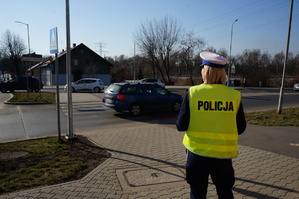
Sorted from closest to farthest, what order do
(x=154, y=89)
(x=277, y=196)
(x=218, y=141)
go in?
(x=218, y=141) → (x=277, y=196) → (x=154, y=89)

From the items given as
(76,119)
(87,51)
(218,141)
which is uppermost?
(87,51)

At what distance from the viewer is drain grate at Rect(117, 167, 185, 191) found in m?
3.58

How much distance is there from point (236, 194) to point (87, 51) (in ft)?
163

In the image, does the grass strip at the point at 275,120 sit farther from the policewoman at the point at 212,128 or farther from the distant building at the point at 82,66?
the distant building at the point at 82,66

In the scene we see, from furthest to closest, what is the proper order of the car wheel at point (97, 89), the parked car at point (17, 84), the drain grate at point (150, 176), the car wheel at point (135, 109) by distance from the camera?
1. the car wheel at point (97, 89)
2. the parked car at point (17, 84)
3. the car wheel at point (135, 109)
4. the drain grate at point (150, 176)

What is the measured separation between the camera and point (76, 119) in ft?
32.4

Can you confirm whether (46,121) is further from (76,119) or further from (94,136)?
(94,136)

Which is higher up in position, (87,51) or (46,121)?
(87,51)

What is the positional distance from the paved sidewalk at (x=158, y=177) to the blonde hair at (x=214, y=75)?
1846mm

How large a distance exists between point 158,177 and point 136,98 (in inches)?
275

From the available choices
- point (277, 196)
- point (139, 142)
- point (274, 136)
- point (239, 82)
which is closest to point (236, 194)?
point (277, 196)

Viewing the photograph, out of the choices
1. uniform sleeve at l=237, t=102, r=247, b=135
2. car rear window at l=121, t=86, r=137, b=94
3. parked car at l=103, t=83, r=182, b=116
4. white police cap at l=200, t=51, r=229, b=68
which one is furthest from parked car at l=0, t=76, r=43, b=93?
uniform sleeve at l=237, t=102, r=247, b=135

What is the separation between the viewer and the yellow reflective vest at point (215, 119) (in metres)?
2.05

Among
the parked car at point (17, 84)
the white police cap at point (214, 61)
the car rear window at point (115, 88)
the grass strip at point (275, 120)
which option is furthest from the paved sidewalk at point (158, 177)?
the parked car at point (17, 84)
